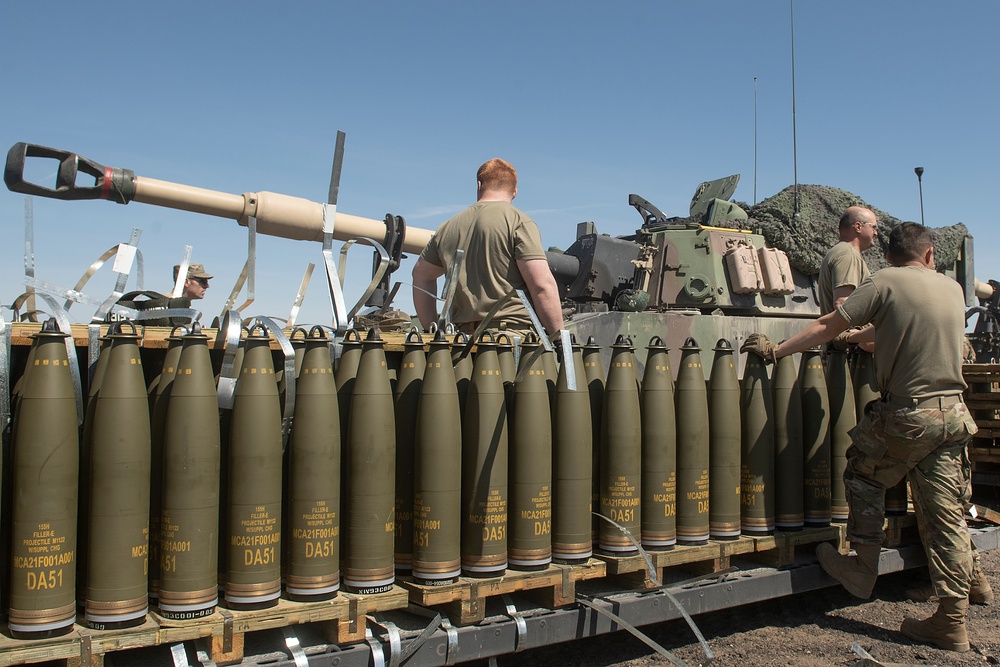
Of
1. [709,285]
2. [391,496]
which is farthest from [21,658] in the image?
[709,285]

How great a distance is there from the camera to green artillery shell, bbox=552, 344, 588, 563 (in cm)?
395

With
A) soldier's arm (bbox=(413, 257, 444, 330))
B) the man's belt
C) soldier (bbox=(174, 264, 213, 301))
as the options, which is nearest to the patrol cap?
soldier (bbox=(174, 264, 213, 301))

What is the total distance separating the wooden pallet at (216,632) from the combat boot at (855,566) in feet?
8.21

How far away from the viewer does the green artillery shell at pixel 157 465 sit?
3219 mm

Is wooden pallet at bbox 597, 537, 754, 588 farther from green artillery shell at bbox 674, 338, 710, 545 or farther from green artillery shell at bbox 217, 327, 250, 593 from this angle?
green artillery shell at bbox 217, 327, 250, 593

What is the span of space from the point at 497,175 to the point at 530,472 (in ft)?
5.80

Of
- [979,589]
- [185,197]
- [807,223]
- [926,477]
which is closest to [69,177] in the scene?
[185,197]

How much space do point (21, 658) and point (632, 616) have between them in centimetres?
246

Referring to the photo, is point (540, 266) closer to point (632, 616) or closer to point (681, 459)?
point (681, 459)

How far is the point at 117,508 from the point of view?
2986 mm

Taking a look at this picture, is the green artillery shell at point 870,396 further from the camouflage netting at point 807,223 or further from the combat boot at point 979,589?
A: the camouflage netting at point 807,223

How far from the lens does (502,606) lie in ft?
12.8

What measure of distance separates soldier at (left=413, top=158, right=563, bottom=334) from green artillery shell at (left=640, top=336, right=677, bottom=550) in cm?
62

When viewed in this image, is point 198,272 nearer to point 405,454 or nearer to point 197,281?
point 197,281
